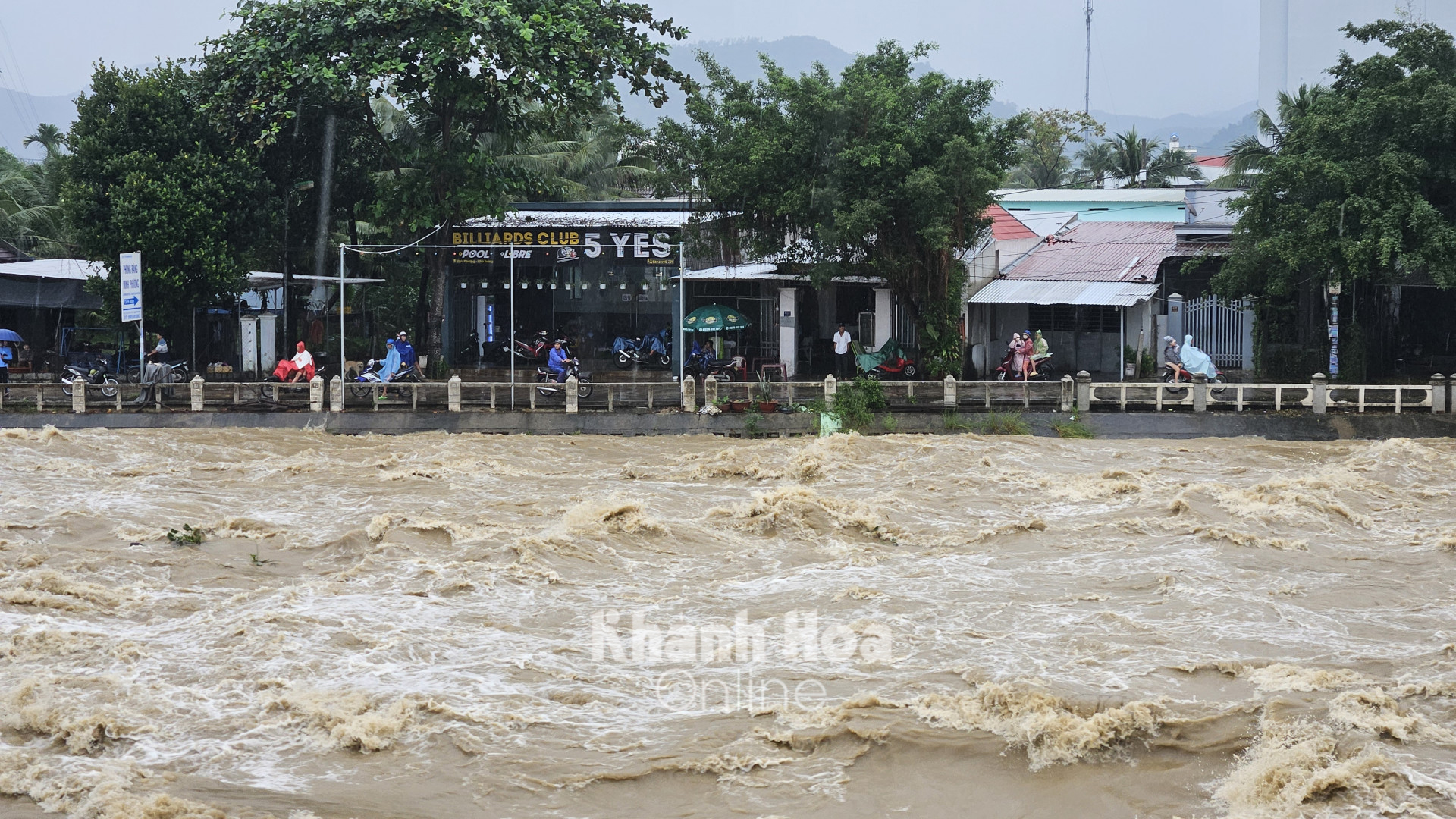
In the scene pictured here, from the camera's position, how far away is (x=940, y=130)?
22953 millimetres

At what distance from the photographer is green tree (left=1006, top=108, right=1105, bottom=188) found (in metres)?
54.0

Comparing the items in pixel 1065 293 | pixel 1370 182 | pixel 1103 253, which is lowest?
pixel 1065 293

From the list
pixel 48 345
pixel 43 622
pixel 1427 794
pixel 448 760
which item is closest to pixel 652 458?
pixel 43 622

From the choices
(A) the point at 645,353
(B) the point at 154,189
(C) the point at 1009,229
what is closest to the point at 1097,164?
(C) the point at 1009,229

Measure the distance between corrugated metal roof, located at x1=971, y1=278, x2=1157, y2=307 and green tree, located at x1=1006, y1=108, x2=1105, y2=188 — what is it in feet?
90.7

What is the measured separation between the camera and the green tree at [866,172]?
22.5 meters

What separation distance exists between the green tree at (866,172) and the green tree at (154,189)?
31.0 feet

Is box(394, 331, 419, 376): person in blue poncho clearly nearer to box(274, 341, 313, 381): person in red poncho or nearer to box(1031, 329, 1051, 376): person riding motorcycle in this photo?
box(274, 341, 313, 381): person in red poncho

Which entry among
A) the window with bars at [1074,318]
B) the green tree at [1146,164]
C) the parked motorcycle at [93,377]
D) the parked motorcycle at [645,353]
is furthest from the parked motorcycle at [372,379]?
the green tree at [1146,164]

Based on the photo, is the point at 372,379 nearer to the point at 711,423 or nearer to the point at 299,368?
the point at 299,368

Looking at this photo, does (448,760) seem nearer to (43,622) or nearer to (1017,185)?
(43,622)

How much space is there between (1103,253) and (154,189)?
19820mm

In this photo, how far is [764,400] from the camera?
2264cm

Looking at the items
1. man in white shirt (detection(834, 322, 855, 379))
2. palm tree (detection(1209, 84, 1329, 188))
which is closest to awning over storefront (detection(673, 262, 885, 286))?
man in white shirt (detection(834, 322, 855, 379))
